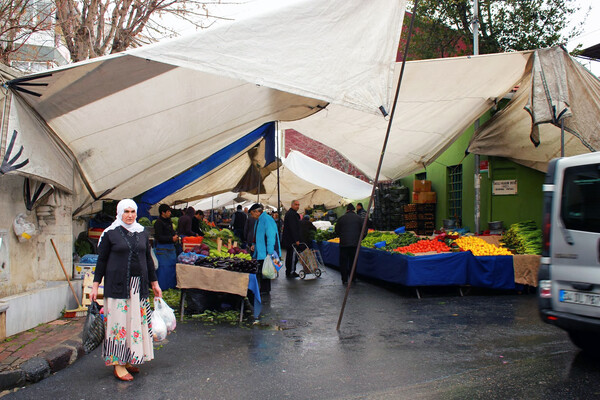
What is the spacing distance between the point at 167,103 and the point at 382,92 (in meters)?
3.05

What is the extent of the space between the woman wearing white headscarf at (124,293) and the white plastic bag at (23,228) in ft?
8.83

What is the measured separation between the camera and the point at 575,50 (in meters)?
19.9

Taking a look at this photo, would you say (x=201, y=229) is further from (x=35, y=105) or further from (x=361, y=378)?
(x=361, y=378)

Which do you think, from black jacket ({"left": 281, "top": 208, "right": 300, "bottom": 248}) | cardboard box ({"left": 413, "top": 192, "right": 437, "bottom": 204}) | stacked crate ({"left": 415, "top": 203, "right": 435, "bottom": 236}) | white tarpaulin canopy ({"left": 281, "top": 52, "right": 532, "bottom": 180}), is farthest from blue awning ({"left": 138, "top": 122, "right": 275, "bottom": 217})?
stacked crate ({"left": 415, "top": 203, "right": 435, "bottom": 236})

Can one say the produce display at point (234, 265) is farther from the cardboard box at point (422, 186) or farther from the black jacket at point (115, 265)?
the cardboard box at point (422, 186)

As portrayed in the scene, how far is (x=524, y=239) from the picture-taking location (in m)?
10.3

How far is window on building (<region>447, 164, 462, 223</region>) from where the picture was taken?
15.3 m

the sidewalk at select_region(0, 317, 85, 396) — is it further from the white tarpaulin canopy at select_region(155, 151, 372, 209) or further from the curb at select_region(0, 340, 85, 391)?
the white tarpaulin canopy at select_region(155, 151, 372, 209)

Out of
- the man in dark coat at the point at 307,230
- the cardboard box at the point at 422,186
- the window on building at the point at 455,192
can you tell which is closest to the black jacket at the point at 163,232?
the man in dark coat at the point at 307,230

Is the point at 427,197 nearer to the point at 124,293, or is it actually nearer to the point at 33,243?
the point at 33,243

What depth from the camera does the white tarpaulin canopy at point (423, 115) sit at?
9062mm

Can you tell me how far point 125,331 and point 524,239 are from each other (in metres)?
8.29

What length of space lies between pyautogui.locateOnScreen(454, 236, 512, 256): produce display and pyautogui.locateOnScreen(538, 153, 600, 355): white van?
4.71 meters

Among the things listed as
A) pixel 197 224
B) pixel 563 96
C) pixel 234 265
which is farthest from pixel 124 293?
pixel 197 224
